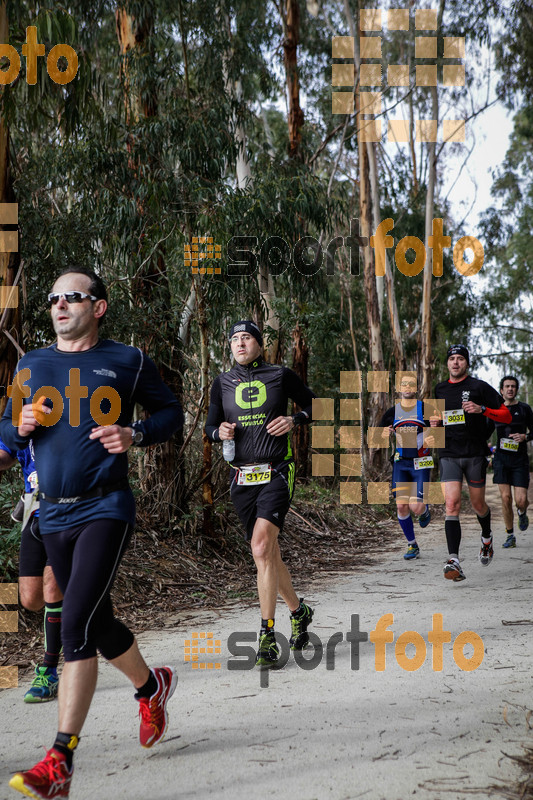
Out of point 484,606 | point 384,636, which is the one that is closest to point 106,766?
point 384,636

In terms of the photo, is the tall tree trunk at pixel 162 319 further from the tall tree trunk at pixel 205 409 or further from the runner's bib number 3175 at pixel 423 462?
the runner's bib number 3175 at pixel 423 462

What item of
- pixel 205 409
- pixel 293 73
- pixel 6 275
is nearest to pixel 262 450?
pixel 6 275

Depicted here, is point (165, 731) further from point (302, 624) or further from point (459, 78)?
point (459, 78)

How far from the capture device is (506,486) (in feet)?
35.7

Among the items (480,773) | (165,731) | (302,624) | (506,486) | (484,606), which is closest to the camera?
(480,773)

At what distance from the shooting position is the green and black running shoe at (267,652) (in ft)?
16.3

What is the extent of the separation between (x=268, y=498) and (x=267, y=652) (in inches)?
36.5

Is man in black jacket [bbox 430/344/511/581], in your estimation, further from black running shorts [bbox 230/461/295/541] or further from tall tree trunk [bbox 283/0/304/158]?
tall tree trunk [bbox 283/0/304/158]

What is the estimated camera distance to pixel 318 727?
12.6ft

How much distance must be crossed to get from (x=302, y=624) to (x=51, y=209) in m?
5.56

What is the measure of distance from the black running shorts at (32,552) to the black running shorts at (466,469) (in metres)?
4.71

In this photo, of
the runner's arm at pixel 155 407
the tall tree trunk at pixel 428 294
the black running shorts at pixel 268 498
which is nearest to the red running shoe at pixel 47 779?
Answer: the runner's arm at pixel 155 407

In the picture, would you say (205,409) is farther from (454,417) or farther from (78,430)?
(78,430)

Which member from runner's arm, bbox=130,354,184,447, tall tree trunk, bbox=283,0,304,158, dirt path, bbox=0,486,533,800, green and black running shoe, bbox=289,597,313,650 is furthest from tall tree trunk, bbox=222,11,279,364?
runner's arm, bbox=130,354,184,447
